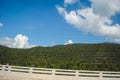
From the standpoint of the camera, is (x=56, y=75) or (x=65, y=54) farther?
(x=65, y=54)

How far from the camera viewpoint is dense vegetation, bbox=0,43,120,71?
8434 centimetres

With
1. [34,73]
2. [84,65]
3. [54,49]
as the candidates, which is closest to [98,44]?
[54,49]

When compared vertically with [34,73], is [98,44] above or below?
above

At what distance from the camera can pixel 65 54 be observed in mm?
102562

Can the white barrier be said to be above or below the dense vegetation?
below

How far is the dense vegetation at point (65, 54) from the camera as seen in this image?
8434cm

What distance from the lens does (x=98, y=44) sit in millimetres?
114062

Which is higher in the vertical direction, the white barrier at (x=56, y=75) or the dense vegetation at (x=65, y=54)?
the dense vegetation at (x=65, y=54)

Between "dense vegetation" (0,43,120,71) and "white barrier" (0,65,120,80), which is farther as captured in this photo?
"dense vegetation" (0,43,120,71)

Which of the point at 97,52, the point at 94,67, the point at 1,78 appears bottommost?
the point at 1,78

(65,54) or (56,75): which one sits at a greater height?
(65,54)

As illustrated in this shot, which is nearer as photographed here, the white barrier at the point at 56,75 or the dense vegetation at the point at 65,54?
the white barrier at the point at 56,75

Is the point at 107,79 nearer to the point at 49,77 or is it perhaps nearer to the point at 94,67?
the point at 49,77

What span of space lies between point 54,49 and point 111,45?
804 inches
